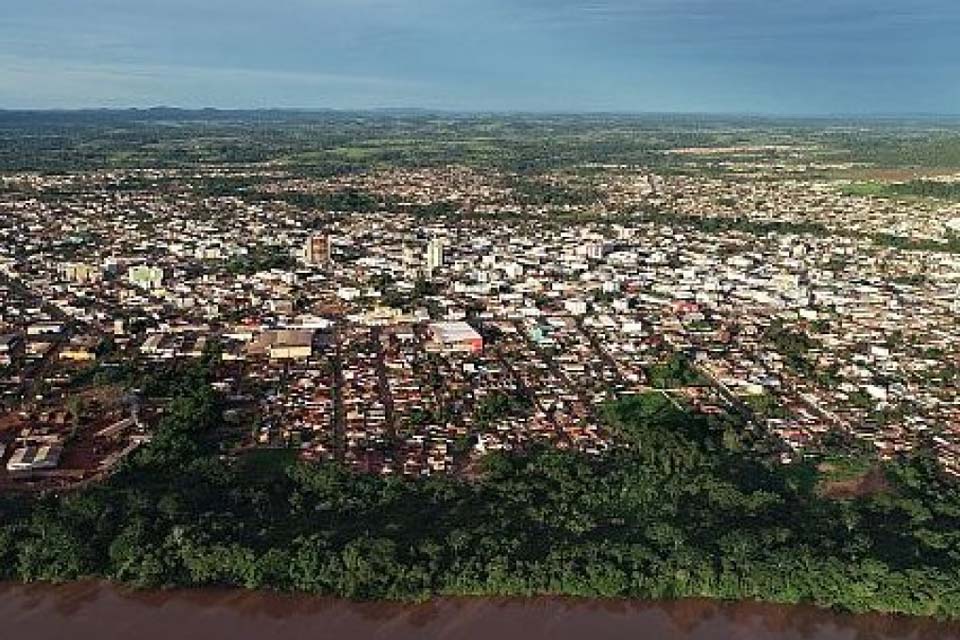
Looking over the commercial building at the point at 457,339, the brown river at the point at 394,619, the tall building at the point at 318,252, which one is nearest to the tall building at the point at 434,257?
the tall building at the point at 318,252

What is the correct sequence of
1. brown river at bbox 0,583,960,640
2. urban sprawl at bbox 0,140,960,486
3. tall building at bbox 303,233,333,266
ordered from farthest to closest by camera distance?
tall building at bbox 303,233,333,266, urban sprawl at bbox 0,140,960,486, brown river at bbox 0,583,960,640

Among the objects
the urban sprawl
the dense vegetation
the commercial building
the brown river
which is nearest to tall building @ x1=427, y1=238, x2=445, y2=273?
the urban sprawl

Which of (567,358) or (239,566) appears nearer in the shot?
(239,566)

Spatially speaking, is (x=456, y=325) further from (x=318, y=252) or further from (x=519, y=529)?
(x=318, y=252)

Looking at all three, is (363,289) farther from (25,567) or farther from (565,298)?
(25,567)

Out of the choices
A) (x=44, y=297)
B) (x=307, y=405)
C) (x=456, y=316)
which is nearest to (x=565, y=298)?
(x=456, y=316)

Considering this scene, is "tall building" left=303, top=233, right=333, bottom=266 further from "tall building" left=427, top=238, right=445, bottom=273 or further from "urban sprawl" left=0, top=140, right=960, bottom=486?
"tall building" left=427, top=238, right=445, bottom=273

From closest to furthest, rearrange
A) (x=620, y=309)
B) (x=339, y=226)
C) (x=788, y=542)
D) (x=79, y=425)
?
(x=788, y=542) → (x=79, y=425) → (x=620, y=309) → (x=339, y=226)
